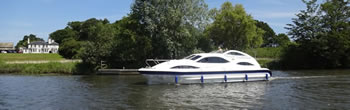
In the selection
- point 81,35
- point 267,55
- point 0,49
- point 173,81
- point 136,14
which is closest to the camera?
point 173,81

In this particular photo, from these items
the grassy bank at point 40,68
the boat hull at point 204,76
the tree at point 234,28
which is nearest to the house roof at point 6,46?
the grassy bank at point 40,68

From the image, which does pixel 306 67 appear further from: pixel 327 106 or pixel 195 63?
pixel 327 106

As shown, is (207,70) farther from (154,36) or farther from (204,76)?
(154,36)

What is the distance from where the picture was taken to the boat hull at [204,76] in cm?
2239

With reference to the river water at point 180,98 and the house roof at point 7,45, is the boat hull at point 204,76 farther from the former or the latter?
the house roof at point 7,45

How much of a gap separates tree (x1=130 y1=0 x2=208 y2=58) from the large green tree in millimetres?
19133

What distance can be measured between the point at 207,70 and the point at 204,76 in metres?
0.52

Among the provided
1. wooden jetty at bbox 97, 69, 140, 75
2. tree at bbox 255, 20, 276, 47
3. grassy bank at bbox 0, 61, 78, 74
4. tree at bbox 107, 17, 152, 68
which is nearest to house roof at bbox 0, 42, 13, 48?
grassy bank at bbox 0, 61, 78, 74

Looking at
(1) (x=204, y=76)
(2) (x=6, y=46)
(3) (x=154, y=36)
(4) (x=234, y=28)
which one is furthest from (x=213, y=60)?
(2) (x=6, y=46)

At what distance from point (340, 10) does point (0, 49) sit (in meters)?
120

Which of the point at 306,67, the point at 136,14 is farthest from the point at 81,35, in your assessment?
the point at 306,67

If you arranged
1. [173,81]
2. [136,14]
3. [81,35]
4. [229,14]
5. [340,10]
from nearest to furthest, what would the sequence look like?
[173,81] < [136,14] < [229,14] < [340,10] < [81,35]

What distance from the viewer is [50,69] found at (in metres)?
36.2

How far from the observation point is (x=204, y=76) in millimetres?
23266
